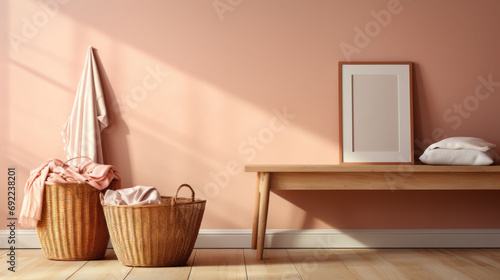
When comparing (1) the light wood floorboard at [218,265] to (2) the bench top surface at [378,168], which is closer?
(1) the light wood floorboard at [218,265]

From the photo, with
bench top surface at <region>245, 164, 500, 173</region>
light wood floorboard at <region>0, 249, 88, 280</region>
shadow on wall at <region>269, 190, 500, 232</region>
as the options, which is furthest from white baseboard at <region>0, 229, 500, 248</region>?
bench top surface at <region>245, 164, 500, 173</region>

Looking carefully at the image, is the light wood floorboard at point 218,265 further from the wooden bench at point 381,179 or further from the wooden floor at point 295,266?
the wooden bench at point 381,179

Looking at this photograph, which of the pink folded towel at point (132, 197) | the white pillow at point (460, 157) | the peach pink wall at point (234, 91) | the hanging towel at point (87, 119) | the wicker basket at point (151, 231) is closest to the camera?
the wicker basket at point (151, 231)

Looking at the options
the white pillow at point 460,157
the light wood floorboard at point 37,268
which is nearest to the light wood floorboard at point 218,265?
the light wood floorboard at point 37,268

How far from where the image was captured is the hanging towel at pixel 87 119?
3.27 metres

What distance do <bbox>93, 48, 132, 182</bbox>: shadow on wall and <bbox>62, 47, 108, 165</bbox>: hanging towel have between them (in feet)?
0.17

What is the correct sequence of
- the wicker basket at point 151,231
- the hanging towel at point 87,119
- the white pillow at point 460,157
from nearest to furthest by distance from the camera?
the wicker basket at point 151,231
the white pillow at point 460,157
the hanging towel at point 87,119

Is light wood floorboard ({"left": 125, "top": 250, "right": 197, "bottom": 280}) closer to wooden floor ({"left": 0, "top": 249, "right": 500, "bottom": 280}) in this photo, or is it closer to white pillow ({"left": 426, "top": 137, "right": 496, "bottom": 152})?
wooden floor ({"left": 0, "top": 249, "right": 500, "bottom": 280})

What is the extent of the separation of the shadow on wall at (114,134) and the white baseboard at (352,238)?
2.17 feet

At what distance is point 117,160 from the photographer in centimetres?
338

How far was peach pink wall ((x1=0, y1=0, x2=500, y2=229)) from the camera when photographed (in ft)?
11.1

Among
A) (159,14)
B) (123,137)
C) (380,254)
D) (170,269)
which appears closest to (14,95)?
(123,137)

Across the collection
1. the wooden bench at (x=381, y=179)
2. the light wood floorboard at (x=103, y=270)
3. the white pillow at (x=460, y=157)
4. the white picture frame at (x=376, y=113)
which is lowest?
the light wood floorboard at (x=103, y=270)

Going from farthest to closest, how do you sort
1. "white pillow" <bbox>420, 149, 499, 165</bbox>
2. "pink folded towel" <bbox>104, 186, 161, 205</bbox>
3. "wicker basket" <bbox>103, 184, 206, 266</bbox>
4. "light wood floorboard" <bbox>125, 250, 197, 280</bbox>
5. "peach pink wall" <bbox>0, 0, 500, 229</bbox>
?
1. "peach pink wall" <bbox>0, 0, 500, 229</bbox>
2. "white pillow" <bbox>420, 149, 499, 165</bbox>
3. "pink folded towel" <bbox>104, 186, 161, 205</bbox>
4. "wicker basket" <bbox>103, 184, 206, 266</bbox>
5. "light wood floorboard" <bbox>125, 250, 197, 280</bbox>
